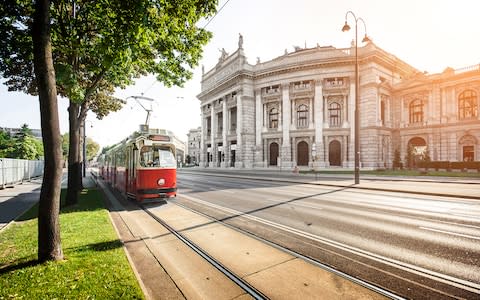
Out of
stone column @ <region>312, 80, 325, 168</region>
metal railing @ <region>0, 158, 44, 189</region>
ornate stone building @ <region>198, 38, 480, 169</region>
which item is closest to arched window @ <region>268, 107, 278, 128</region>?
ornate stone building @ <region>198, 38, 480, 169</region>

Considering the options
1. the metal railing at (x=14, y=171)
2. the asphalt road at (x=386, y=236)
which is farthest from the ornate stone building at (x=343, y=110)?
the metal railing at (x=14, y=171)

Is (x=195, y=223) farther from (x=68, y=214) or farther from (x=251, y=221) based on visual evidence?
(x=68, y=214)

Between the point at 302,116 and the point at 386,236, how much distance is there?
36237 mm

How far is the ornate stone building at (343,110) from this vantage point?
106 ft

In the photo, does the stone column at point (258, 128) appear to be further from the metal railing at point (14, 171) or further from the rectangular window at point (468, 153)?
the metal railing at point (14, 171)

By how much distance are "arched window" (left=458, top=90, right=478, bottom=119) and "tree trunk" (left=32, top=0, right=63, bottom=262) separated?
1736 inches

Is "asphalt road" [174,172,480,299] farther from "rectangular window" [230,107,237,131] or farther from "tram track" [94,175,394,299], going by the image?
"rectangular window" [230,107,237,131]

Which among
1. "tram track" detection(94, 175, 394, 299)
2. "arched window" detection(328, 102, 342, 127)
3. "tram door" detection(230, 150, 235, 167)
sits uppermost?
"arched window" detection(328, 102, 342, 127)

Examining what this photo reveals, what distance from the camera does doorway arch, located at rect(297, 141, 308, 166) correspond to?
39.8 metres

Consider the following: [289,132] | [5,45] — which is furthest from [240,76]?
[5,45]

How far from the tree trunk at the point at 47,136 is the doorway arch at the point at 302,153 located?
38.2 m

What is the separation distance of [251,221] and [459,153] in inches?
1473

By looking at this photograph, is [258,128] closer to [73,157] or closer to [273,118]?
[273,118]

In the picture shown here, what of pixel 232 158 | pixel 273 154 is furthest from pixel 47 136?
pixel 232 158
